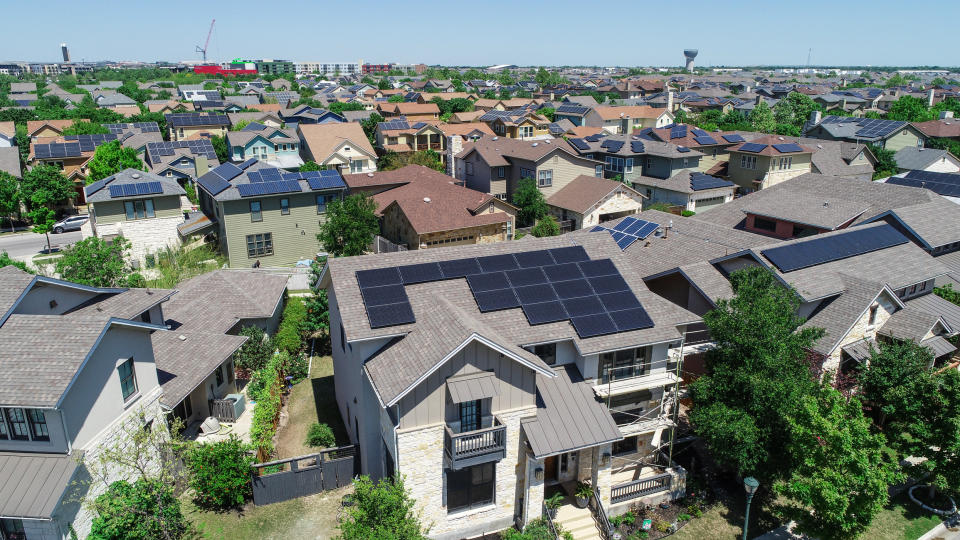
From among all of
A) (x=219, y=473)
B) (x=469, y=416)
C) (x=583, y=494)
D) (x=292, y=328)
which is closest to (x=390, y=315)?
(x=469, y=416)

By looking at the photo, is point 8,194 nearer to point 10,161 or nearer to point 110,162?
point 110,162

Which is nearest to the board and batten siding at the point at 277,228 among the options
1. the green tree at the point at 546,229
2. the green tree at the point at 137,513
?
the green tree at the point at 546,229

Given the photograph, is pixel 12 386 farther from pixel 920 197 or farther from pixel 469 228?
pixel 920 197

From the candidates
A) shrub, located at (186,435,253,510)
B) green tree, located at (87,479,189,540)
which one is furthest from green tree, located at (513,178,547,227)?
green tree, located at (87,479,189,540)

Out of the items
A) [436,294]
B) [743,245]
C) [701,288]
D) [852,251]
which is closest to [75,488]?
[436,294]

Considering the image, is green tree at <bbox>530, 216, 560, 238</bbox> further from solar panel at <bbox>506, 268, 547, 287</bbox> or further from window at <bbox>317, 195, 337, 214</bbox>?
solar panel at <bbox>506, 268, 547, 287</bbox>
